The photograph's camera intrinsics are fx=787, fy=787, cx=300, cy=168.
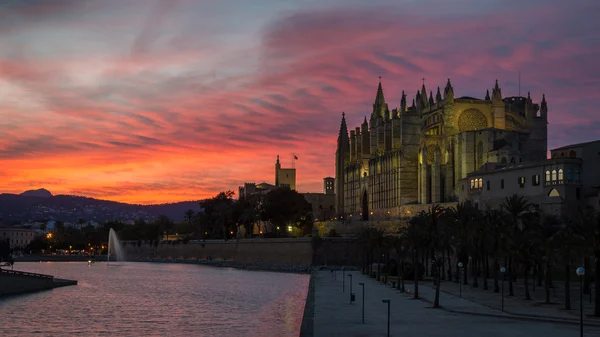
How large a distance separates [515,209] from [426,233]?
55.4 feet

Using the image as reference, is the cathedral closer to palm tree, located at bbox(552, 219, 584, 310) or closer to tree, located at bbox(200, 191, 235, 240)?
tree, located at bbox(200, 191, 235, 240)

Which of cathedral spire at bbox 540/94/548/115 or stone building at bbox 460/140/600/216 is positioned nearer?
stone building at bbox 460/140/600/216

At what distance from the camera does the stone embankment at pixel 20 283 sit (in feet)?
198

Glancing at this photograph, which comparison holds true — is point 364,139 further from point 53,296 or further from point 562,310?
point 562,310

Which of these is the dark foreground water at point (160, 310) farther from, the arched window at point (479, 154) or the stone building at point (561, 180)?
the arched window at point (479, 154)

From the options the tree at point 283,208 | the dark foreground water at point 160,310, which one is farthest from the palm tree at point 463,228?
the tree at point 283,208

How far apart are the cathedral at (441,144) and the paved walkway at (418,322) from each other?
51467 mm

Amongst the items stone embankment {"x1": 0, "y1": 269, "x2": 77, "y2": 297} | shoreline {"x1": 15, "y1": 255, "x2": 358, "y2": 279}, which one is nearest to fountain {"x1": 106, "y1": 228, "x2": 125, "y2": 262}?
shoreline {"x1": 15, "y1": 255, "x2": 358, "y2": 279}

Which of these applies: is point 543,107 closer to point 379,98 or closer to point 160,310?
point 379,98

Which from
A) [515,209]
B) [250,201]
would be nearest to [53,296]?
[515,209]

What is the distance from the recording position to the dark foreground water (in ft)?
132

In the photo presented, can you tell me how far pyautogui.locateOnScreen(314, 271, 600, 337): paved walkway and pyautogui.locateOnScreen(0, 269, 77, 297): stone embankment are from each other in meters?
27.1

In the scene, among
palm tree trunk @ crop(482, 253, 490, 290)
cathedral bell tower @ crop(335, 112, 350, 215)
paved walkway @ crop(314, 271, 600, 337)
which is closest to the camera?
paved walkway @ crop(314, 271, 600, 337)

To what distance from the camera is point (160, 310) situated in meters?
52.0
